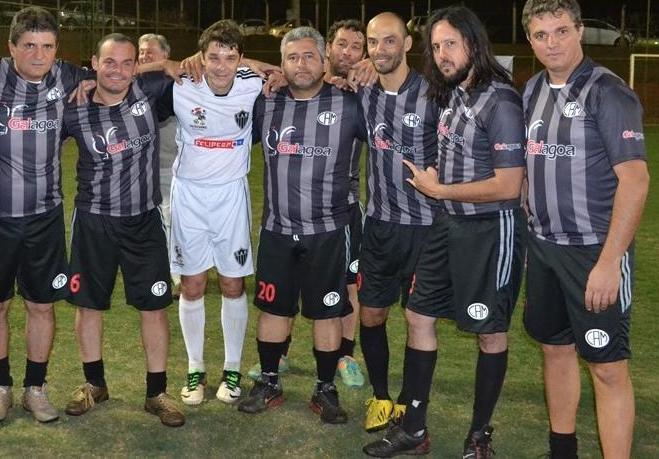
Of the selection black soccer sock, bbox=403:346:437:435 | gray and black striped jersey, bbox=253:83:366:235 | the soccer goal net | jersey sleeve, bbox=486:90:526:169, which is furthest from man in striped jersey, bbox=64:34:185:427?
the soccer goal net

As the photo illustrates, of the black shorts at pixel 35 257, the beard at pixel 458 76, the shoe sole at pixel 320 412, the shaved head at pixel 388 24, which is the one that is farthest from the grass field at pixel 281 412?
the shaved head at pixel 388 24

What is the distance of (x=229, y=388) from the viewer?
520cm

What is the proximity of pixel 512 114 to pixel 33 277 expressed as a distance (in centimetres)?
232

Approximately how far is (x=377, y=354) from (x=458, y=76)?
148 centimetres

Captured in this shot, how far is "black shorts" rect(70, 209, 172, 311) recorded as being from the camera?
191 inches

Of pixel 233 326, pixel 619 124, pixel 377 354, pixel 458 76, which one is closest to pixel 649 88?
pixel 233 326

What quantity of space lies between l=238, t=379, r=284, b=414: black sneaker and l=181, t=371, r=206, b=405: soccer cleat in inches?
8.8

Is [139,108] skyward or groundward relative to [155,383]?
skyward

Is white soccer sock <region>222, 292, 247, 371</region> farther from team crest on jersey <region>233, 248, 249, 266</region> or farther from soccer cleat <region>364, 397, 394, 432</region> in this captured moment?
→ soccer cleat <region>364, 397, 394, 432</region>

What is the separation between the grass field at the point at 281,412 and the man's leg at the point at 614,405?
2.01ft

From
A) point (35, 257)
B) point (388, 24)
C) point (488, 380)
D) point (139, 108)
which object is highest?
point (388, 24)

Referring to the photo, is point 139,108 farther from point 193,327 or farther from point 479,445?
point 479,445

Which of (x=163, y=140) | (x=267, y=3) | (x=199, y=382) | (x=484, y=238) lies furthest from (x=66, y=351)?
(x=267, y=3)

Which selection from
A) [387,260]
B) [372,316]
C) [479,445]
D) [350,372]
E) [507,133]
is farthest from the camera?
[350,372]
